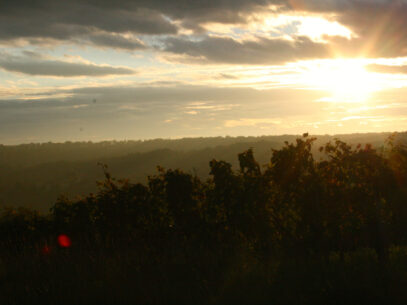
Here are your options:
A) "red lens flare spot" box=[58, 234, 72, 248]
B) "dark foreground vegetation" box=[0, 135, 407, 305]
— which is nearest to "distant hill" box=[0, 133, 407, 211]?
"red lens flare spot" box=[58, 234, 72, 248]

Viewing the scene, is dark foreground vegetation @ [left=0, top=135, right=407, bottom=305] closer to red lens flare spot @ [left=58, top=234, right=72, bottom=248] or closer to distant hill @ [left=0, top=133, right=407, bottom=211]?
red lens flare spot @ [left=58, top=234, right=72, bottom=248]

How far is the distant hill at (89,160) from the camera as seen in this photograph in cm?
11619

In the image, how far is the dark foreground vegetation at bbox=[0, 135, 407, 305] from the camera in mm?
8820

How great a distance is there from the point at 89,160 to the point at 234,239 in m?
146

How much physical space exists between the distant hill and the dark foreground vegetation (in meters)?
86.2

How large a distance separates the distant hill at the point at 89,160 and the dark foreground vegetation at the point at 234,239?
283ft

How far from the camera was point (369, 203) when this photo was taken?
1252cm

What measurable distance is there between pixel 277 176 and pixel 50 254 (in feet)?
21.0

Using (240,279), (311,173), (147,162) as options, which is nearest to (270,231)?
(311,173)

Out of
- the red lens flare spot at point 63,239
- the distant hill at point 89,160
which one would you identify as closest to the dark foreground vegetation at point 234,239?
the red lens flare spot at point 63,239

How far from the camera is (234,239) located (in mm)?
11891

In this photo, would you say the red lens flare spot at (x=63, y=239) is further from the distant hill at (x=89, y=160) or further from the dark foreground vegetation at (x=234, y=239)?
the distant hill at (x=89, y=160)

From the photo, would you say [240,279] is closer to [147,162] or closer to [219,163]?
[219,163]

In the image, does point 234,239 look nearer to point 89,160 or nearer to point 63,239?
point 63,239
